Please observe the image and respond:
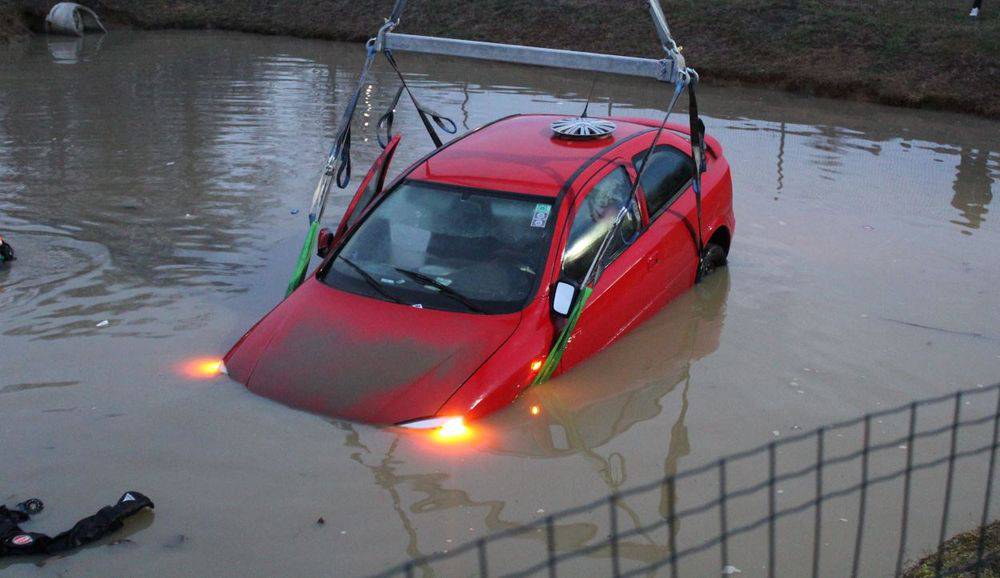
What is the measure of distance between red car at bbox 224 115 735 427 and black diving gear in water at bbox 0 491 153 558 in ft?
4.00

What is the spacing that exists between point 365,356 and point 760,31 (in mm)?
17419

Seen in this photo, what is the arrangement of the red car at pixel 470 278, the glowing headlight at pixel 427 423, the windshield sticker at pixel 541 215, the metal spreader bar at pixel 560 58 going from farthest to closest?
the metal spreader bar at pixel 560 58
the windshield sticker at pixel 541 215
the red car at pixel 470 278
the glowing headlight at pixel 427 423

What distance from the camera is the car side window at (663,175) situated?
25.6 ft

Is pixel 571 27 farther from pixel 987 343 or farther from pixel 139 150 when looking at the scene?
pixel 987 343

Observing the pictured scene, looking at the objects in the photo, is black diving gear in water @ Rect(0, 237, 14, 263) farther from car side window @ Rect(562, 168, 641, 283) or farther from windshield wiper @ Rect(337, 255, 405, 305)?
car side window @ Rect(562, 168, 641, 283)

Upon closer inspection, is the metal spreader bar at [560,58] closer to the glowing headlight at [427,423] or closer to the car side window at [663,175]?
the car side window at [663,175]

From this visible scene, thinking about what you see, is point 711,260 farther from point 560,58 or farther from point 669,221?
point 560,58

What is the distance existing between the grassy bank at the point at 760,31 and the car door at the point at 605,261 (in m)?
12.4

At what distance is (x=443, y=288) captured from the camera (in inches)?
254

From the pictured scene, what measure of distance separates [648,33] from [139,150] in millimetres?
13153

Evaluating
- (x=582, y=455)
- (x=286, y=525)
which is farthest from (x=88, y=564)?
(x=582, y=455)

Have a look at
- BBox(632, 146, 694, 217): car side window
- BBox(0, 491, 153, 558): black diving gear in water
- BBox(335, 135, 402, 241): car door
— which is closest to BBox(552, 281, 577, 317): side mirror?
BBox(632, 146, 694, 217): car side window

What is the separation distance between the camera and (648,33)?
2306cm

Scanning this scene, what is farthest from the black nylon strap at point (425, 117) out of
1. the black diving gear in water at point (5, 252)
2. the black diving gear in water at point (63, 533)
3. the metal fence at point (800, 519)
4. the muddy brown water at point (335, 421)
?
the black diving gear in water at point (63, 533)
